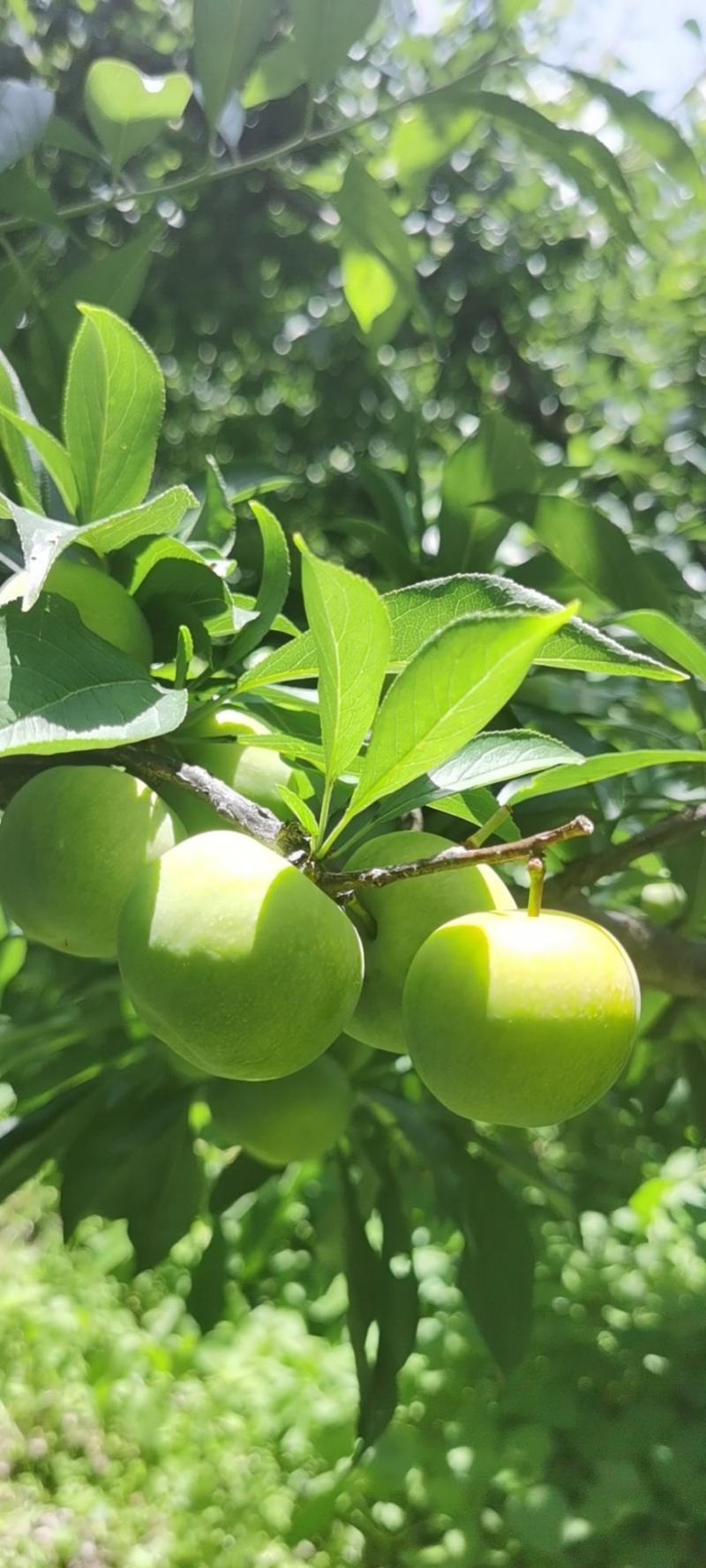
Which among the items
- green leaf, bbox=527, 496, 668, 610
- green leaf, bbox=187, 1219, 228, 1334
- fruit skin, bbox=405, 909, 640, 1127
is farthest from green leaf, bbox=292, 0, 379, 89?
green leaf, bbox=187, 1219, 228, 1334

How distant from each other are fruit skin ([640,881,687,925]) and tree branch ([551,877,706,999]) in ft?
0.84

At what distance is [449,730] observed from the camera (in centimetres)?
37

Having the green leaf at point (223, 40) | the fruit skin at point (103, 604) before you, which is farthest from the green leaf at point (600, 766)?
the green leaf at point (223, 40)

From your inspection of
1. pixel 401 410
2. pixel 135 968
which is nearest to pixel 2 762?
pixel 135 968

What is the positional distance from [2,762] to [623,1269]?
154 centimetres

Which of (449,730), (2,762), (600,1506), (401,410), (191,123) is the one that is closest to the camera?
(449,730)

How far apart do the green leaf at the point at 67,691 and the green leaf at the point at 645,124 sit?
626 mm

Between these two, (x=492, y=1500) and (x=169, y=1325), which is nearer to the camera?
(x=492, y=1500)

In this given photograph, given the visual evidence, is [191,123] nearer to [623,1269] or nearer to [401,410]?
[401,410]

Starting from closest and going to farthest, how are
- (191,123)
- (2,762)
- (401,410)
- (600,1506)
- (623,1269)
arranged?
(2,762) → (401,410) → (600,1506) → (191,123) → (623,1269)

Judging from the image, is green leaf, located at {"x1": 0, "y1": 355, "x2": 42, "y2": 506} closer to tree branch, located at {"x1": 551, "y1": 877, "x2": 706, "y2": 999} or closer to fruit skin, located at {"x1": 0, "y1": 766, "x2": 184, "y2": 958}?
fruit skin, located at {"x1": 0, "y1": 766, "x2": 184, "y2": 958}

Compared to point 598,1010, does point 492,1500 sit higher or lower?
lower

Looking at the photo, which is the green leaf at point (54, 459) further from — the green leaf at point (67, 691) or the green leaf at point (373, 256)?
the green leaf at point (373, 256)

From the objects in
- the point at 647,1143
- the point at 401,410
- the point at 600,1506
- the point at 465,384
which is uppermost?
the point at 401,410
